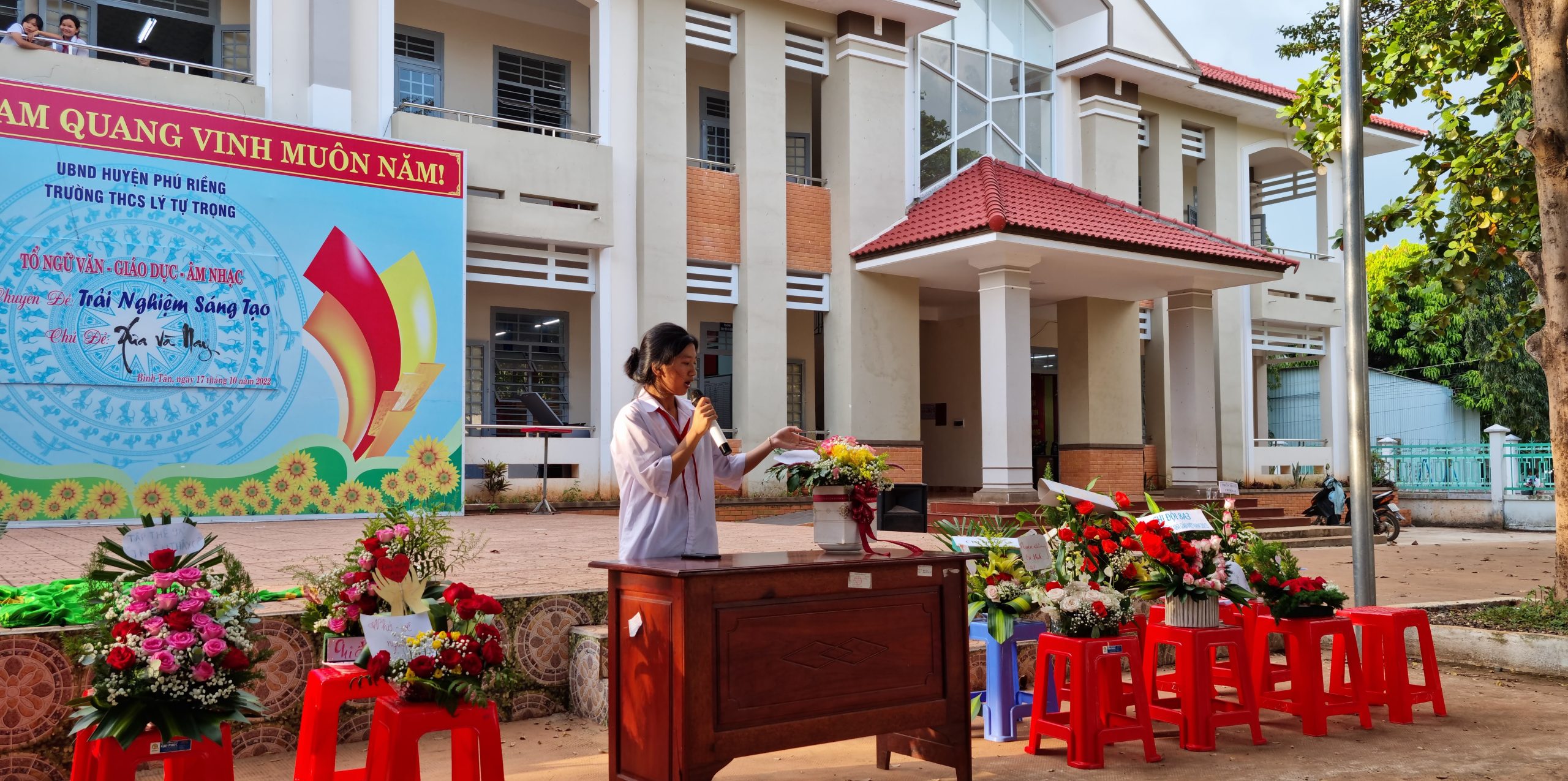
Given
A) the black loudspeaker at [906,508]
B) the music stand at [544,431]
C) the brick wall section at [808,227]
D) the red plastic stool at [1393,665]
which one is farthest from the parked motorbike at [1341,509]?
the black loudspeaker at [906,508]

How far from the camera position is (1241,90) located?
1931cm

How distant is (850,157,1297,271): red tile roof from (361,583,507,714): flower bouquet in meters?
10.2

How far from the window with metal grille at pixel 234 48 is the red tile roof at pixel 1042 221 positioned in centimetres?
805

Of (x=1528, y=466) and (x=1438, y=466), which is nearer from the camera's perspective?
(x=1528, y=466)

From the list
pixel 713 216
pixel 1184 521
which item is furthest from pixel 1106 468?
pixel 1184 521

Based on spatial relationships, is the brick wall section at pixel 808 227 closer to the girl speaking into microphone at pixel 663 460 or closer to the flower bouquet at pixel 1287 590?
the flower bouquet at pixel 1287 590

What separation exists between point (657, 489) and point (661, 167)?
11.0 m

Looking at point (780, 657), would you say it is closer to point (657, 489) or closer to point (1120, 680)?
point (657, 489)

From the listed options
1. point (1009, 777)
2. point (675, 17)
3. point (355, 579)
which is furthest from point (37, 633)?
point (675, 17)

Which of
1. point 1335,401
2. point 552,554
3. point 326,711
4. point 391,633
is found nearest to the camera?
point 391,633

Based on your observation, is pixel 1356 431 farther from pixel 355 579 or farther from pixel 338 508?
pixel 338 508

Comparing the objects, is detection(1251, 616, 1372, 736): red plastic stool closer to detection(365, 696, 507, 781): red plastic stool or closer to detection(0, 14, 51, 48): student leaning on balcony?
detection(365, 696, 507, 781): red plastic stool

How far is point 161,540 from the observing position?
3814mm

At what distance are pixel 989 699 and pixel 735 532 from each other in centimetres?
590
